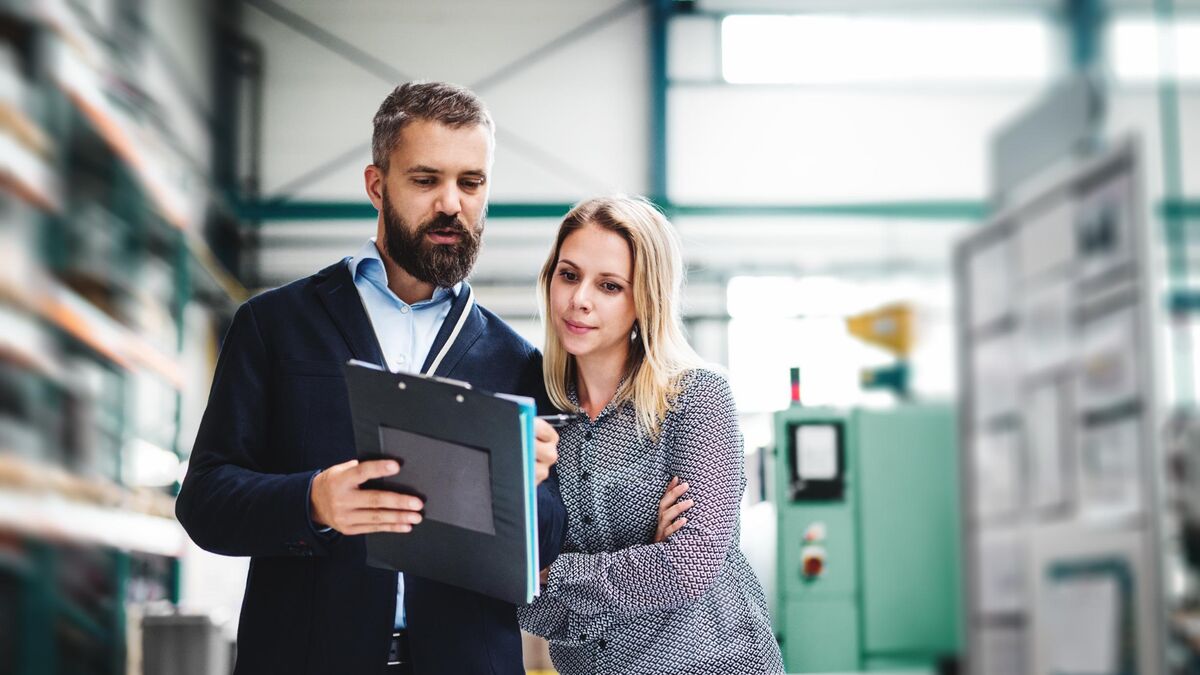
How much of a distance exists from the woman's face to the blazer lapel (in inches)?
11.7

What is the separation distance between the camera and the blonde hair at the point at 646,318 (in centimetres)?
176

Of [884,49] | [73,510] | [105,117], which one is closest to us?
[73,510]

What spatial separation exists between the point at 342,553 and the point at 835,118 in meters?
4.42

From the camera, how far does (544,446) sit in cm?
156

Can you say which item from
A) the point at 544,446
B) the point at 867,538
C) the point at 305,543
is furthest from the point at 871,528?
the point at 305,543

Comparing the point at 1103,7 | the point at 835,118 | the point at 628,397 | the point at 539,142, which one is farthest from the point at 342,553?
the point at 539,142

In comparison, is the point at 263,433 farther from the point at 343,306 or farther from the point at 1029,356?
the point at 1029,356

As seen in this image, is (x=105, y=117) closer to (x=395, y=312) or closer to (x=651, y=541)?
(x=395, y=312)

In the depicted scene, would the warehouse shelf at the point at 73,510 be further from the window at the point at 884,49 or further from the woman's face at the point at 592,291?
the window at the point at 884,49

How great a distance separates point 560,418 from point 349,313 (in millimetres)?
371

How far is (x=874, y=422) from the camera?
201 centimetres

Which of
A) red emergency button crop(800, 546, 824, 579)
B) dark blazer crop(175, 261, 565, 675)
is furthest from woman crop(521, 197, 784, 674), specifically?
red emergency button crop(800, 546, 824, 579)

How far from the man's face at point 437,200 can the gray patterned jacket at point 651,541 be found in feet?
1.14

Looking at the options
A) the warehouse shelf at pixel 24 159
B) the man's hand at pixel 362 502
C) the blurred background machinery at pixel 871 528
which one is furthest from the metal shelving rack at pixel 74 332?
the blurred background machinery at pixel 871 528
